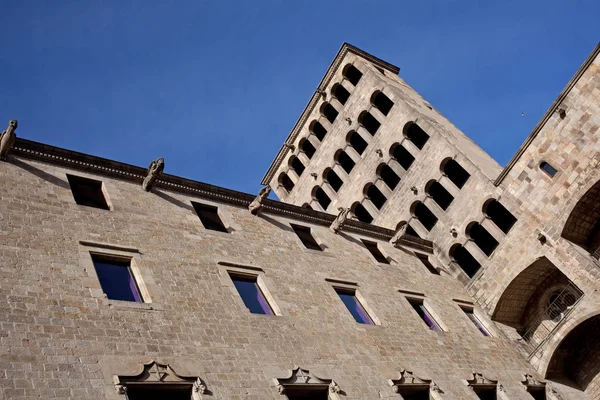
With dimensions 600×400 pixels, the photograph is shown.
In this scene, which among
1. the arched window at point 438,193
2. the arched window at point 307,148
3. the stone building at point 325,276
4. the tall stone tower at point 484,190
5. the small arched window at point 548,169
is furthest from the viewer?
the arched window at point 307,148

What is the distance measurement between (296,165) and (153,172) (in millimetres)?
22369

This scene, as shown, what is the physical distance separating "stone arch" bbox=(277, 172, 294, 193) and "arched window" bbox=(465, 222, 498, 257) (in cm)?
1626

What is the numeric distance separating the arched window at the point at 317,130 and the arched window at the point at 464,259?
13.7m

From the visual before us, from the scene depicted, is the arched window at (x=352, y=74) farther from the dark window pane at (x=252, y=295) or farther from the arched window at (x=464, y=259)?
the dark window pane at (x=252, y=295)

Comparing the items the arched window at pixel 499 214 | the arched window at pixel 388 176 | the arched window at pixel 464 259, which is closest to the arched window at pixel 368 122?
the arched window at pixel 388 176

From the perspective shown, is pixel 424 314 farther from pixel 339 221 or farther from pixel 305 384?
pixel 305 384

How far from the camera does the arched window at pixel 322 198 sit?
36.8m

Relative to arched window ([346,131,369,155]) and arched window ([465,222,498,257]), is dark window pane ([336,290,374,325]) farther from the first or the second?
arched window ([346,131,369,155])

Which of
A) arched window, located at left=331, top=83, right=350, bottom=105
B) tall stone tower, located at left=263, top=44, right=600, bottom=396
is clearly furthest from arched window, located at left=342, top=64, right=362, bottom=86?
arched window, located at left=331, top=83, right=350, bottom=105

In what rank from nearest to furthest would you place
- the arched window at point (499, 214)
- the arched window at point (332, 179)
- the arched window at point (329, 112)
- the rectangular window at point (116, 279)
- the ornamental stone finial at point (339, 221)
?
the rectangular window at point (116, 279) → the ornamental stone finial at point (339, 221) → the arched window at point (499, 214) → the arched window at point (332, 179) → the arched window at point (329, 112)

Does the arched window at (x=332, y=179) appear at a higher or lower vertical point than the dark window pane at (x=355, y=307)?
higher

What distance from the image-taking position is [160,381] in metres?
12.1

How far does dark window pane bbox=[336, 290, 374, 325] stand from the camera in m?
19.2

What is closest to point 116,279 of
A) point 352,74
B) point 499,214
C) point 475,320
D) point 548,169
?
point 475,320
